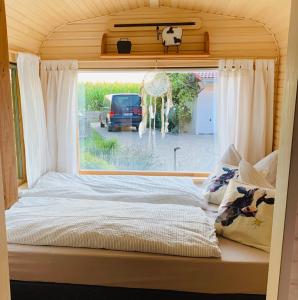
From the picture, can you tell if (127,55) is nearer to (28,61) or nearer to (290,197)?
(28,61)

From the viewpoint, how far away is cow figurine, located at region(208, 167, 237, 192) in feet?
8.66

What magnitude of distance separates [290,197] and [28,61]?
283 cm

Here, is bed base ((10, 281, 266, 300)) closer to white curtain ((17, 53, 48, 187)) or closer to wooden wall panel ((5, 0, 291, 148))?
white curtain ((17, 53, 48, 187))

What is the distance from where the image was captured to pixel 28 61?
9.79ft

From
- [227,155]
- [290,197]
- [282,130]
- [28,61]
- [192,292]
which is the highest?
[28,61]

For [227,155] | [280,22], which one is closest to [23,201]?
[227,155]

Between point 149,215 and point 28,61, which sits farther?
point 28,61

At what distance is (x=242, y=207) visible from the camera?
1962 mm

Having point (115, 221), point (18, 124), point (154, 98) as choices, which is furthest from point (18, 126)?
point (115, 221)

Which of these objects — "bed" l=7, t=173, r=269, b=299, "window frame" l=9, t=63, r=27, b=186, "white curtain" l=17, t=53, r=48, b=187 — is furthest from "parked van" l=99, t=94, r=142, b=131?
"bed" l=7, t=173, r=269, b=299

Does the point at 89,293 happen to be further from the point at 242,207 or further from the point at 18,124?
the point at 18,124

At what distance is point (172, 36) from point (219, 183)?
1.48m

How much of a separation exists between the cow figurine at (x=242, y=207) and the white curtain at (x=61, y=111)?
1.96 metres

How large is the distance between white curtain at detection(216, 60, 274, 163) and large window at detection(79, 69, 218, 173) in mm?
208
